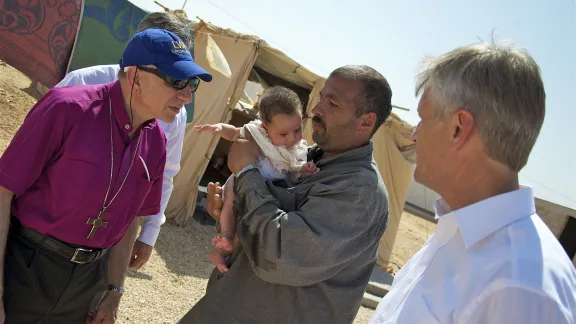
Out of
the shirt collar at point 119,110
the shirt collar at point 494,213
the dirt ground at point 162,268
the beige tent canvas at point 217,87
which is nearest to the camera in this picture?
the shirt collar at point 494,213

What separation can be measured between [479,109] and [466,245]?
14.6 inches

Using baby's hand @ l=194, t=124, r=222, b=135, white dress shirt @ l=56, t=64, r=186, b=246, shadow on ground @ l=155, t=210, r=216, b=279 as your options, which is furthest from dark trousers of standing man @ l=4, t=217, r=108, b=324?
shadow on ground @ l=155, t=210, r=216, b=279

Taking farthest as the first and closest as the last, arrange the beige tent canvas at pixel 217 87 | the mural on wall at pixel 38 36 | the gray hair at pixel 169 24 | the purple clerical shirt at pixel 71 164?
1. the beige tent canvas at pixel 217 87
2. the mural on wall at pixel 38 36
3. the gray hair at pixel 169 24
4. the purple clerical shirt at pixel 71 164

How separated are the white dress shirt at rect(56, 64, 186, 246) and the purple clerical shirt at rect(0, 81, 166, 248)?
61 cm

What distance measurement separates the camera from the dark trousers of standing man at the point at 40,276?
7.02 ft

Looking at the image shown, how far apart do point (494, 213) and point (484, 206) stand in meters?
0.03

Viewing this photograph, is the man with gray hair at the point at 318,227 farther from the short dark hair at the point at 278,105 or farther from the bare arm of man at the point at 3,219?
the bare arm of man at the point at 3,219

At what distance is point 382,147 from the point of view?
11672 mm

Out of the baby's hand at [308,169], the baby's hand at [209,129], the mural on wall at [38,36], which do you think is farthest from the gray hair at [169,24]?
the mural on wall at [38,36]

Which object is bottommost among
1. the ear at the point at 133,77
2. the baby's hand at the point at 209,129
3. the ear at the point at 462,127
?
the baby's hand at the point at 209,129

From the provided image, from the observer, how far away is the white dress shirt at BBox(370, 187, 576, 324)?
3.83 ft

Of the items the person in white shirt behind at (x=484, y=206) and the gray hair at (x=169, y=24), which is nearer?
the person in white shirt behind at (x=484, y=206)

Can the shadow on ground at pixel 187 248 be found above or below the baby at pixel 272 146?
below

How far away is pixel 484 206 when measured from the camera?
138 cm
